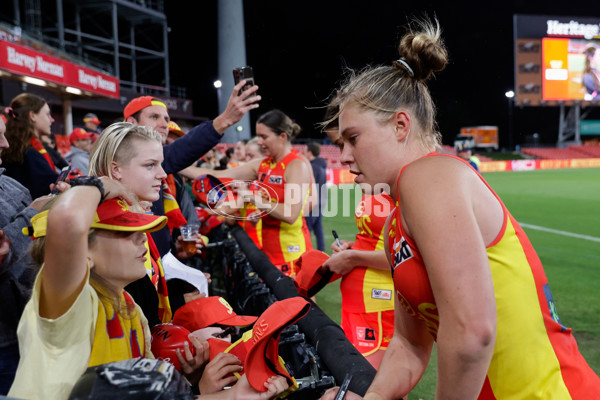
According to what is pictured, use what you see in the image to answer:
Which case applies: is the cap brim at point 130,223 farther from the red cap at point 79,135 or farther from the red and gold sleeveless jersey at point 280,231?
the red cap at point 79,135

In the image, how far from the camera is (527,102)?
151 feet

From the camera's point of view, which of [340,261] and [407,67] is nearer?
[407,67]

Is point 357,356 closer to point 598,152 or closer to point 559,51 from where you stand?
point 559,51

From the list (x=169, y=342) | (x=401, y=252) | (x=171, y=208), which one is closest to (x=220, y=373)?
(x=169, y=342)

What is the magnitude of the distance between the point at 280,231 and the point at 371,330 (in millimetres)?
1776

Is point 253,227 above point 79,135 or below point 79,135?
below

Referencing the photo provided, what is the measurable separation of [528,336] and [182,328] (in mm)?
1246

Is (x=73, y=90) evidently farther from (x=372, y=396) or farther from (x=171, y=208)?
(x=372, y=396)

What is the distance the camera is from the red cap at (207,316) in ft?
6.48

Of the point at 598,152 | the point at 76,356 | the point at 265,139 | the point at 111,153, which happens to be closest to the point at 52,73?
the point at 265,139

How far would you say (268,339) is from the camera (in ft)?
4.68

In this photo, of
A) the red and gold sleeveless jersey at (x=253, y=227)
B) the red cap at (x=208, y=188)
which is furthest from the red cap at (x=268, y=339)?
the red and gold sleeveless jersey at (x=253, y=227)

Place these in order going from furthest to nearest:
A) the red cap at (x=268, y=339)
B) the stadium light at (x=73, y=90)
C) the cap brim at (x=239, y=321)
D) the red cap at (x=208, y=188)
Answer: the stadium light at (x=73, y=90)
the red cap at (x=208, y=188)
the cap brim at (x=239, y=321)
the red cap at (x=268, y=339)

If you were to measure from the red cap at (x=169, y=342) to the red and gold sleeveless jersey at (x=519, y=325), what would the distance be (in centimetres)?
90
